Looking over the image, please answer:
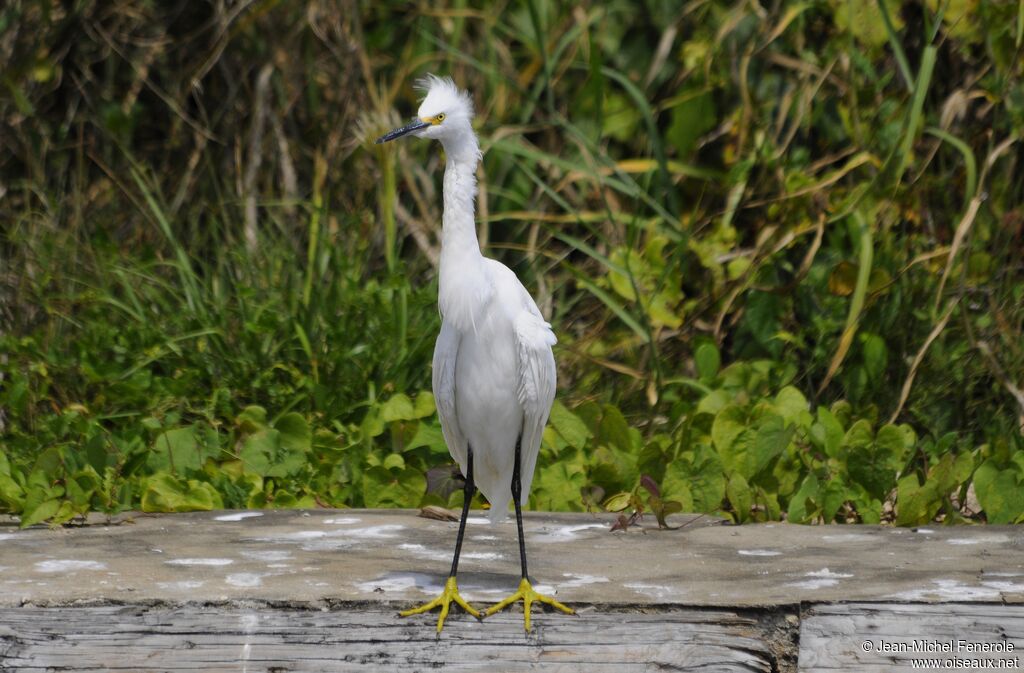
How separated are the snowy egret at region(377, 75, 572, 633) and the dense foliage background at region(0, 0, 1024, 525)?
2.16 ft

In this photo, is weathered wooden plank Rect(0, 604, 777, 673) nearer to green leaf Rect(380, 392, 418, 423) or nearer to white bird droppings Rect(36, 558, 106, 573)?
white bird droppings Rect(36, 558, 106, 573)

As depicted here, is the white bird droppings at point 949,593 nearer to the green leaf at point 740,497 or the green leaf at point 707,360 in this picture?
the green leaf at point 740,497

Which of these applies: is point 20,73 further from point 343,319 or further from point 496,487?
point 496,487

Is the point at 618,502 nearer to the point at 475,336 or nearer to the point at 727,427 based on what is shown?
the point at 727,427

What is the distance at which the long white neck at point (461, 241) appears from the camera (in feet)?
7.90

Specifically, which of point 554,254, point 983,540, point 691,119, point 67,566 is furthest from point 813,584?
point 691,119

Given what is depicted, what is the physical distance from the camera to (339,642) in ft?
7.32

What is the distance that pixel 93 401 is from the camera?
3.92 m

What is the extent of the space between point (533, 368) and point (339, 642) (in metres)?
0.67

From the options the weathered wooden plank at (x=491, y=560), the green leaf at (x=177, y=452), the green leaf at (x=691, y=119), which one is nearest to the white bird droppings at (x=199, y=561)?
the weathered wooden plank at (x=491, y=560)

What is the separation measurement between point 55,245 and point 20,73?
39.8 inches

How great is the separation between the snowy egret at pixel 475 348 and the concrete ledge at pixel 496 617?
0.09m

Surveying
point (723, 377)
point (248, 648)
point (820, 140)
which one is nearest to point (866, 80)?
point (820, 140)

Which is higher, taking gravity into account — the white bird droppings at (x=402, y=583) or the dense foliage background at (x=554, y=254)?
the dense foliage background at (x=554, y=254)
